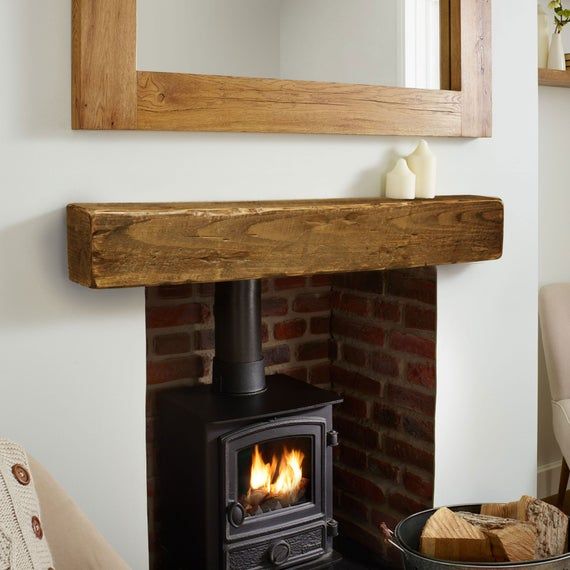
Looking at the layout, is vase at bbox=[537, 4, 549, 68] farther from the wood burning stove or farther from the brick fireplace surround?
the wood burning stove

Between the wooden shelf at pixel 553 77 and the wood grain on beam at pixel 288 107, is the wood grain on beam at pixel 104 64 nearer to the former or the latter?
the wood grain on beam at pixel 288 107

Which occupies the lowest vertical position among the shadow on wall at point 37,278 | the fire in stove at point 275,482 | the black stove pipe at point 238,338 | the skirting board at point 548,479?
the skirting board at point 548,479

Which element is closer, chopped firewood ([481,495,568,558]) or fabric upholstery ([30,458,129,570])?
fabric upholstery ([30,458,129,570])

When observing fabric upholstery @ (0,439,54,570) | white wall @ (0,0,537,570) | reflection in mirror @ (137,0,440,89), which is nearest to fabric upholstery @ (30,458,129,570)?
fabric upholstery @ (0,439,54,570)

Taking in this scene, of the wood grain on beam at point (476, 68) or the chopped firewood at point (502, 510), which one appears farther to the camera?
the wood grain on beam at point (476, 68)

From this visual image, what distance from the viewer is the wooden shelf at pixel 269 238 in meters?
1.95

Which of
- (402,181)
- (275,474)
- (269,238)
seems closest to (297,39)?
(402,181)

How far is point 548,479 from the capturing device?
370 cm

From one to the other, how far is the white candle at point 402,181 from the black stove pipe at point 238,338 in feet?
1.60

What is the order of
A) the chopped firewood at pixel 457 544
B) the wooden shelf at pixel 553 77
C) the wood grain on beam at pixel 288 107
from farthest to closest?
the wooden shelf at pixel 553 77 → the chopped firewood at pixel 457 544 → the wood grain on beam at pixel 288 107

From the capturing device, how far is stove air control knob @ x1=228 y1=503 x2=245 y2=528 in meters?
2.45

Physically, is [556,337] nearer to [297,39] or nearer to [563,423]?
[563,423]

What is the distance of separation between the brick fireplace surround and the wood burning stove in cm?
16

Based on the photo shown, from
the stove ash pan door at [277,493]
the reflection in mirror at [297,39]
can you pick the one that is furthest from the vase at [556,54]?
the stove ash pan door at [277,493]
